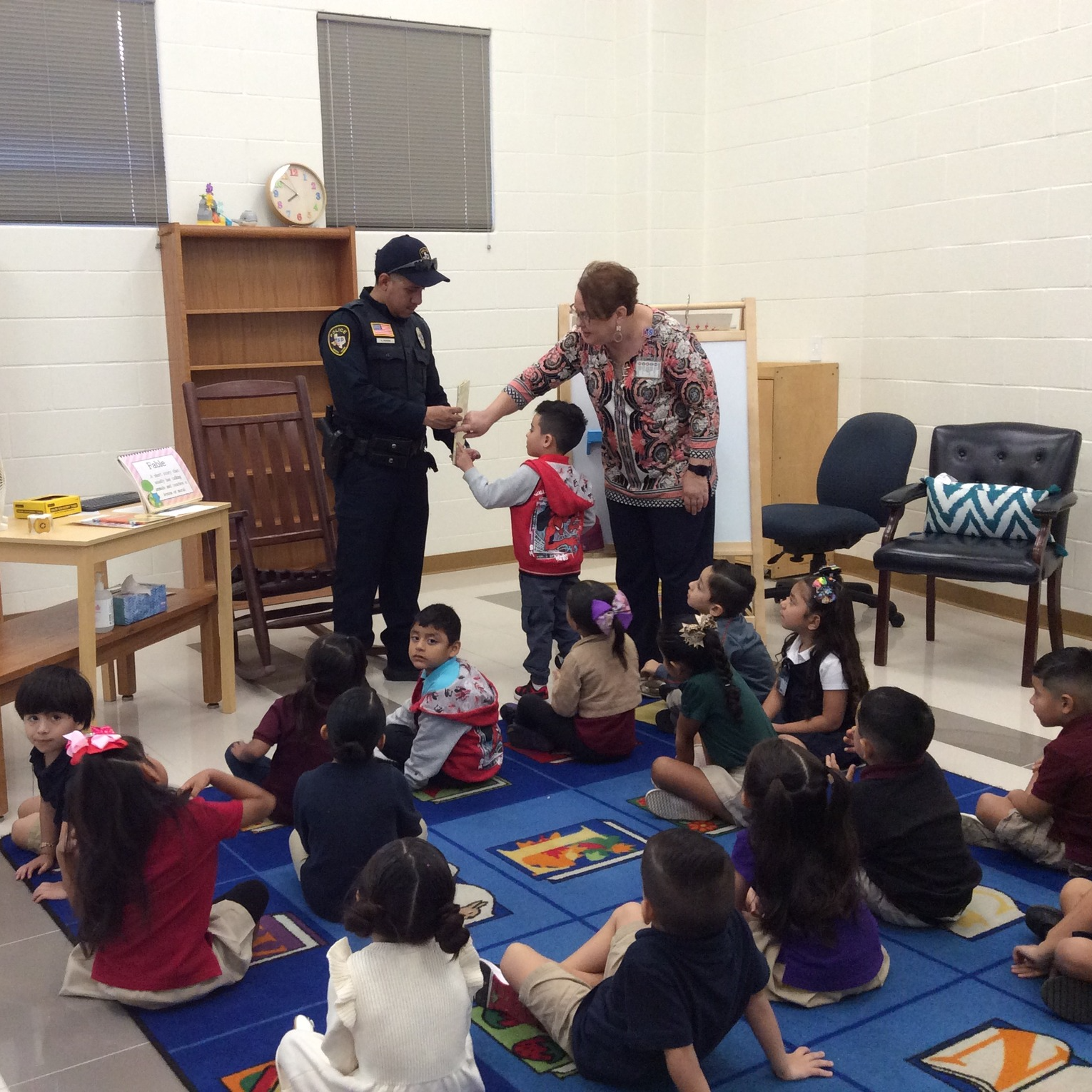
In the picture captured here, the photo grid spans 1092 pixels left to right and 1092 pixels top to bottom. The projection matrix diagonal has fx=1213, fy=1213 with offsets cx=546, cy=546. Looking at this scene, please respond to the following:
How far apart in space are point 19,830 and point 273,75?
12.9ft

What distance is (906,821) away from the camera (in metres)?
2.57

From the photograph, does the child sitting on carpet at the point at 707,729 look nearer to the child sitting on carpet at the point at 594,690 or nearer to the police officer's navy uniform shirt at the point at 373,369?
the child sitting on carpet at the point at 594,690

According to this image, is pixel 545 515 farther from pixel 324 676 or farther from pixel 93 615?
pixel 93 615

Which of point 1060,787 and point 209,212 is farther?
point 209,212

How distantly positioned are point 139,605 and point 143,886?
6.05ft

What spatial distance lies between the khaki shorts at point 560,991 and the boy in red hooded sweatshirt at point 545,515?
76.0 inches

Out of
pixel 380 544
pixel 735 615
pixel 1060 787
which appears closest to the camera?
pixel 1060 787

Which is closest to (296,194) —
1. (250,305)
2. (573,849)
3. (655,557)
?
(250,305)

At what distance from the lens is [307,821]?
2674 mm

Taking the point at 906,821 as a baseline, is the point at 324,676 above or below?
above

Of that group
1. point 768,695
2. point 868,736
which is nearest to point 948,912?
point 868,736

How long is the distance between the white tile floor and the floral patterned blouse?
3.18 feet

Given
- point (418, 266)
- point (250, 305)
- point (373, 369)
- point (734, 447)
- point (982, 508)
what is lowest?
point (982, 508)

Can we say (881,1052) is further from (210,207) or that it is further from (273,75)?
(273,75)
